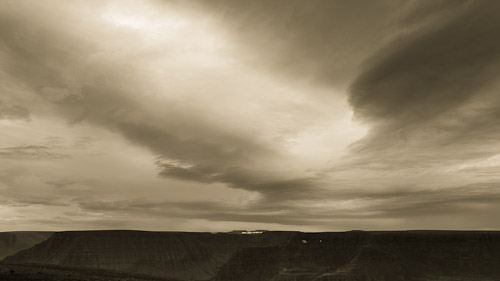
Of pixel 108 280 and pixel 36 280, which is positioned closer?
pixel 36 280

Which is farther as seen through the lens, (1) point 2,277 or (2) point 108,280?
(2) point 108,280

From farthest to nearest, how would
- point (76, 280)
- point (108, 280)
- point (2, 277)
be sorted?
point (108, 280) → point (76, 280) → point (2, 277)

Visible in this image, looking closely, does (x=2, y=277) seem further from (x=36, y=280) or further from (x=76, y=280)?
(x=76, y=280)

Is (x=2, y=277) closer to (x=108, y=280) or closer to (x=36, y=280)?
(x=36, y=280)

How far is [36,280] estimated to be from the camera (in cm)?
15338

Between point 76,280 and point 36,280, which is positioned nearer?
point 36,280

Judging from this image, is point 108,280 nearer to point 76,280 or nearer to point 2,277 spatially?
point 76,280

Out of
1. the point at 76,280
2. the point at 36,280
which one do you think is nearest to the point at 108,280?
the point at 76,280

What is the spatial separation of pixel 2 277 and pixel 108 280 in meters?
46.8

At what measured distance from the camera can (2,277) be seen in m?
151

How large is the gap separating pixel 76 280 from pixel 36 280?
54.3ft

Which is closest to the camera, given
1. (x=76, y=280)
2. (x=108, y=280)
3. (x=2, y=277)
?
(x=2, y=277)

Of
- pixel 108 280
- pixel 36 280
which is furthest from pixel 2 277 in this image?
pixel 108 280

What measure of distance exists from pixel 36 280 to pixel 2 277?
11491 mm
